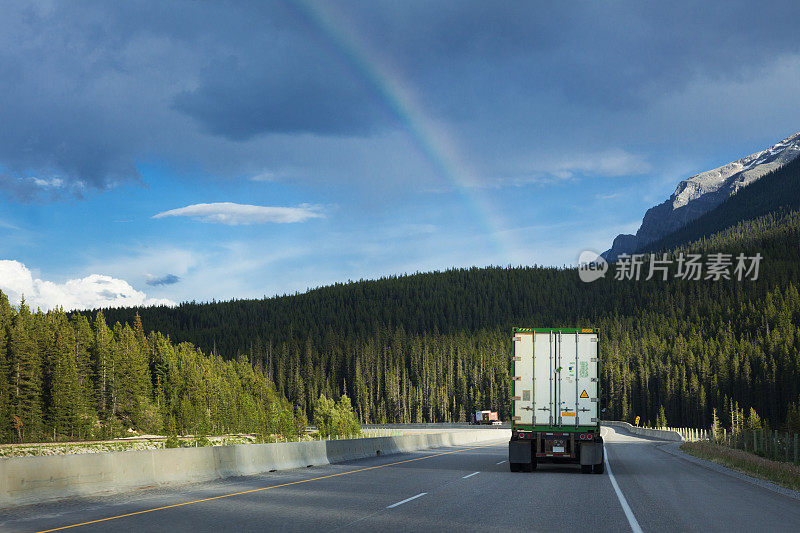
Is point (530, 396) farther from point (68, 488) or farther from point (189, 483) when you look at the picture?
point (68, 488)

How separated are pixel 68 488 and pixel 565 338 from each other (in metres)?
14.1

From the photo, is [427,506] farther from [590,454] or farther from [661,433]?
[661,433]

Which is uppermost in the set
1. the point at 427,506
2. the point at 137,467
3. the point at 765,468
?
the point at 137,467

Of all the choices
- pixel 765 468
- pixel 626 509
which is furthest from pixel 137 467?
pixel 765 468

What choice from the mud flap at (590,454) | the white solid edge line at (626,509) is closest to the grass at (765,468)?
the white solid edge line at (626,509)

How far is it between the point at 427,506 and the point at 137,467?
674 cm

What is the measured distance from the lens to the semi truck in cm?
2244

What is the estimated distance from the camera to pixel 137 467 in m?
16.6

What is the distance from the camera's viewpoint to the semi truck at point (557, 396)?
2244cm

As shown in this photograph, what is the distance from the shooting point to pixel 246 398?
141500mm

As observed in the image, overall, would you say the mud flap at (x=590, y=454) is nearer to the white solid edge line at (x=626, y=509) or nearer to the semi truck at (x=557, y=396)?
the semi truck at (x=557, y=396)

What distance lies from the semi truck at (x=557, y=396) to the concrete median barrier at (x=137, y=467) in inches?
283

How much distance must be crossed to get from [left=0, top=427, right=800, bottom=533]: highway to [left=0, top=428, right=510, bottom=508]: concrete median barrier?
1.10ft

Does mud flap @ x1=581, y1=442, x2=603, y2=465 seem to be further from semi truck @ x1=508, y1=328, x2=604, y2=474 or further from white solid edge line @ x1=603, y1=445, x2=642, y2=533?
white solid edge line @ x1=603, y1=445, x2=642, y2=533
